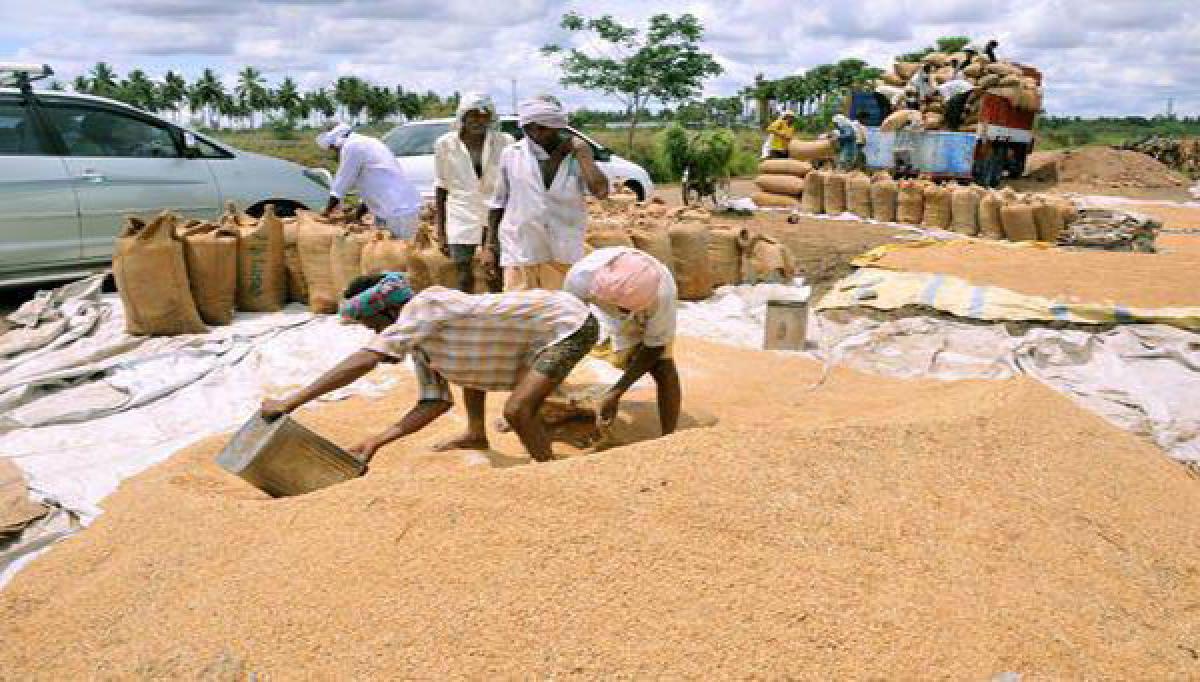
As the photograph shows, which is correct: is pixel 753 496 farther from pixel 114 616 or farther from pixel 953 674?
pixel 114 616

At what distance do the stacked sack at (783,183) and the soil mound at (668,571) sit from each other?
1022 cm

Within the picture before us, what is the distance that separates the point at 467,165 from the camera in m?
4.66

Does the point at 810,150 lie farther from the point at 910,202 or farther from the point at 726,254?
the point at 726,254

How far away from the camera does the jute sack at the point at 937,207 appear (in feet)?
33.8

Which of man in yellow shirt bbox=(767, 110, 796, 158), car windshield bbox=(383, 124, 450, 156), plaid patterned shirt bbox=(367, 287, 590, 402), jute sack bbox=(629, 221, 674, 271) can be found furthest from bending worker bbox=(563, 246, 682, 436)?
man in yellow shirt bbox=(767, 110, 796, 158)

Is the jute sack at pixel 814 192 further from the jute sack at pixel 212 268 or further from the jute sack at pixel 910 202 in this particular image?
the jute sack at pixel 212 268

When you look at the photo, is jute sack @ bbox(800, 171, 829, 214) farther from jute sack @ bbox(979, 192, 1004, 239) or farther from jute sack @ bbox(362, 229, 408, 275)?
jute sack @ bbox(362, 229, 408, 275)

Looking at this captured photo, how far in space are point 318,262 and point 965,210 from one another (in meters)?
7.22

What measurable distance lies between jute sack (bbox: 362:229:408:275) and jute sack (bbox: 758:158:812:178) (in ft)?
28.0

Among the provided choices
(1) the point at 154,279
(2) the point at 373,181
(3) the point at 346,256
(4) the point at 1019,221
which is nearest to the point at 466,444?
(3) the point at 346,256

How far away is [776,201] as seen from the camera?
12836 mm

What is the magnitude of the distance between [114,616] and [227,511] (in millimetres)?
399

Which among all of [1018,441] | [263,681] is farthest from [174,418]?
[1018,441]

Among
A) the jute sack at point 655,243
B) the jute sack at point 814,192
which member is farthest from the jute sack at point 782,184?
the jute sack at point 655,243
